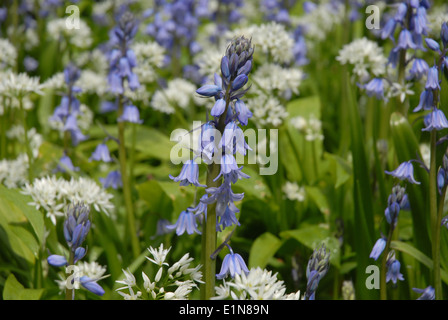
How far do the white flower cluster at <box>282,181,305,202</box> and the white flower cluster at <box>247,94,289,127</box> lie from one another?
52 cm

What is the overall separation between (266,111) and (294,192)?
2.31 ft

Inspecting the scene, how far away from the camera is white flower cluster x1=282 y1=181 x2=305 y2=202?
4.24 meters

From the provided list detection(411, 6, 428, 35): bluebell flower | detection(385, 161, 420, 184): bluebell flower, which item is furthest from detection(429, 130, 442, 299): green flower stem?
detection(411, 6, 428, 35): bluebell flower

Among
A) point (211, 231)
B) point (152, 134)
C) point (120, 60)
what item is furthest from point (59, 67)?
point (211, 231)

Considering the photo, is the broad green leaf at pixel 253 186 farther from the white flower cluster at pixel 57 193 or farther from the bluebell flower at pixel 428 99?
the bluebell flower at pixel 428 99

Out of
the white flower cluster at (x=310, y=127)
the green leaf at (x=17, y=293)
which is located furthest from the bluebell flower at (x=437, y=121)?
the green leaf at (x=17, y=293)

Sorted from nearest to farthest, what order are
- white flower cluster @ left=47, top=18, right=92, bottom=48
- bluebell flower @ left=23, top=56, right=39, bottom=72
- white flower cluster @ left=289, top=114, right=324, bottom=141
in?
white flower cluster @ left=289, top=114, right=324, bottom=141 < white flower cluster @ left=47, top=18, right=92, bottom=48 < bluebell flower @ left=23, top=56, right=39, bottom=72

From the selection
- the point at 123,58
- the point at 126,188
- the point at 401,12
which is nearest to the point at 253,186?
the point at 126,188

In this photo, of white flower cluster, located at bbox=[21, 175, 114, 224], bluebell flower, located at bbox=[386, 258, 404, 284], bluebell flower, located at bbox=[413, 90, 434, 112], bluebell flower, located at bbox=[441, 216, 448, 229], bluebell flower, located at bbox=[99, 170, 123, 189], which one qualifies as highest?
bluebell flower, located at bbox=[413, 90, 434, 112]

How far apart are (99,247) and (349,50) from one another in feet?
8.49

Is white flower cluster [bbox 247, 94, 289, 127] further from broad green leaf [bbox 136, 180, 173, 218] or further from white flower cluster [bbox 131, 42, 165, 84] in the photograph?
white flower cluster [bbox 131, 42, 165, 84]

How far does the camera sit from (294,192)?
168 inches

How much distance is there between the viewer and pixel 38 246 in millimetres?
3299
